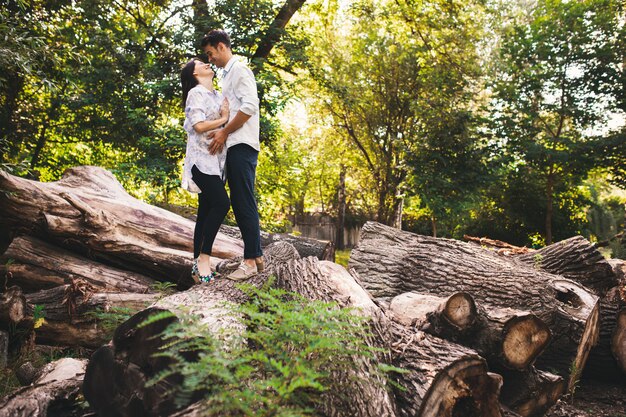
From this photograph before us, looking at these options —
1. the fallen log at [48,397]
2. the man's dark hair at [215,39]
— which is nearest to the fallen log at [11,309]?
the fallen log at [48,397]

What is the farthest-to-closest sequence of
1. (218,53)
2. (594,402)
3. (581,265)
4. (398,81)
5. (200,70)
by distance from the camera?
(398,81), (581,265), (594,402), (200,70), (218,53)

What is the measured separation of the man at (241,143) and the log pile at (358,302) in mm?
462

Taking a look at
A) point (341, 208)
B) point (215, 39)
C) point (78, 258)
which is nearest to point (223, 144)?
point (215, 39)

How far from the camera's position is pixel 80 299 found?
4.41m

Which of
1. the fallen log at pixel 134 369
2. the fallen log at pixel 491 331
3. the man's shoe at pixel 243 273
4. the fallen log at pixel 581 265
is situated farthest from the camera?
the fallen log at pixel 581 265

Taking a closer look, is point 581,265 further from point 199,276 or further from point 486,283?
point 199,276

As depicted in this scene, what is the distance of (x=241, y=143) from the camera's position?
13.5ft

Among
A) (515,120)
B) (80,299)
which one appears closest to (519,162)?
(515,120)

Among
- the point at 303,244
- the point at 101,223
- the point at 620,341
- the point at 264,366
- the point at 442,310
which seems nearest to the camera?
the point at 264,366

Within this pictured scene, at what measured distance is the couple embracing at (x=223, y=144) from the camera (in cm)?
414

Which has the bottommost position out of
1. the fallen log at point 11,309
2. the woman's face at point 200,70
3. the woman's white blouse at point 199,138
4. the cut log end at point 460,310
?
the fallen log at point 11,309

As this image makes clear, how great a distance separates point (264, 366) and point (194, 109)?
2.74 m

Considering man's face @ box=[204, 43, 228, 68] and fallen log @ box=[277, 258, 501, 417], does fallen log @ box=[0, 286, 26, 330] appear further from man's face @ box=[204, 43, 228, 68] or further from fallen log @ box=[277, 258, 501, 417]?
man's face @ box=[204, 43, 228, 68]

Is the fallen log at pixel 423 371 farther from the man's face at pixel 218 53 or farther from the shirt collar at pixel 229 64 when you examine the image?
the man's face at pixel 218 53
